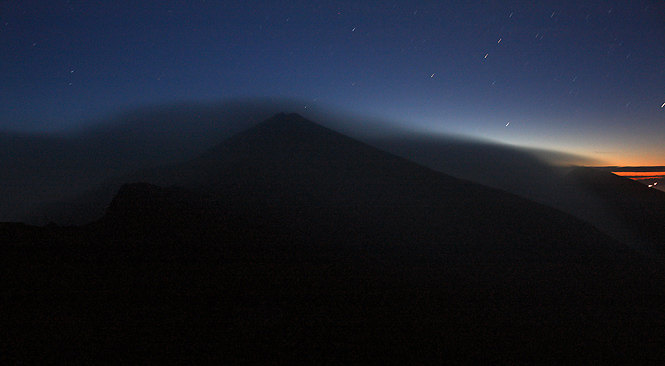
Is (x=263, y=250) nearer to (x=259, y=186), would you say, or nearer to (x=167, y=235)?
(x=167, y=235)

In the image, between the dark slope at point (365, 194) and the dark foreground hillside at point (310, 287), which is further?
the dark slope at point (365, 194)

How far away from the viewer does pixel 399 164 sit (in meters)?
33.8

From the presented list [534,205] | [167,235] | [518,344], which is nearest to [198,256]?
[167,235]

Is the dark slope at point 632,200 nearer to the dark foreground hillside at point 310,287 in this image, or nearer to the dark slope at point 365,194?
the dark slope at point 365,194

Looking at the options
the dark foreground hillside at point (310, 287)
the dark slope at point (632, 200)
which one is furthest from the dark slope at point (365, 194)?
the dark slope at point (632, 200)

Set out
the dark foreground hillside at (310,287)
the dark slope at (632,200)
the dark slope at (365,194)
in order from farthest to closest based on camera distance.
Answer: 1. the dark slope at (632,200)
2. the dark slope at (365,194)
3. the dark foreground hillside at (310,287)

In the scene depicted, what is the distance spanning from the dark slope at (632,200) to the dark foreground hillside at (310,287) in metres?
28.1

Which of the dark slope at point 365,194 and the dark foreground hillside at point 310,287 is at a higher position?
the dark slope at point 365,194

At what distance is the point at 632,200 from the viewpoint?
57312 millimetres

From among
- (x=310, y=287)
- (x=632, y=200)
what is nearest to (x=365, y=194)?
(x=310, y=287)

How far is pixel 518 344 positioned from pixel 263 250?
10.5m

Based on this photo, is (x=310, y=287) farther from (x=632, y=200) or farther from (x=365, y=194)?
(x=632, y=200)

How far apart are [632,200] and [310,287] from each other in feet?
244

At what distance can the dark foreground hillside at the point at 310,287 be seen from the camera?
8.20 metres
